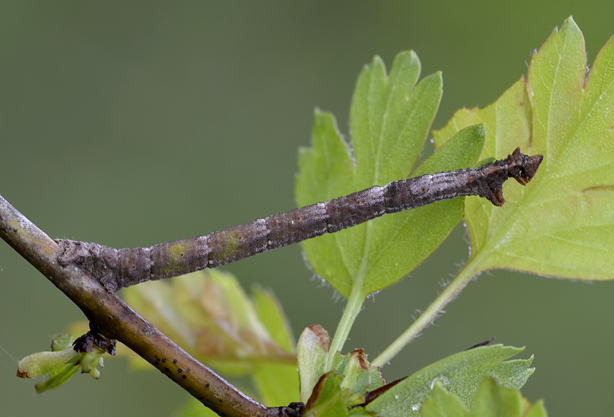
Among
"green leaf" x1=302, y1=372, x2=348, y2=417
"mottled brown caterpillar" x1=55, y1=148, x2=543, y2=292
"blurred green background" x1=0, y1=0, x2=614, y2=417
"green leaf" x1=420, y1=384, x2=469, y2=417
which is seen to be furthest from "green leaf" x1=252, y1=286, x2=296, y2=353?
"blurred green background" x1=0, y1=0, x2=614, y2=417

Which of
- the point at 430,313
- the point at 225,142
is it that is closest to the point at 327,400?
the point at 430,313

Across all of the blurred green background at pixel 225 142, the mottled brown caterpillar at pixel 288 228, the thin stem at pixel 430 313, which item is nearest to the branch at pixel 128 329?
the mottled brown caterpillar at pixel 288 228

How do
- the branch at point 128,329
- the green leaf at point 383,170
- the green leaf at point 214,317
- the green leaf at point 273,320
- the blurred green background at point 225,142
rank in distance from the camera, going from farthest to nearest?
the blurred green background at point 225,142 → the green leaf at point 273,320 → the green leaf at point 214,317 → the green leaf at point 383,170 → the branch at point 128,329

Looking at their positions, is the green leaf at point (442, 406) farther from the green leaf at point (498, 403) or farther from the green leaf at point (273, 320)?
the green leaf at point (273, 320)

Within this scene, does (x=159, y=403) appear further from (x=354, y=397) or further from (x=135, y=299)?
(x=354, y=397)

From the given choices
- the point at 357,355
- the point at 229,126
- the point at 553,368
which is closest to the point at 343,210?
the point at 357,355

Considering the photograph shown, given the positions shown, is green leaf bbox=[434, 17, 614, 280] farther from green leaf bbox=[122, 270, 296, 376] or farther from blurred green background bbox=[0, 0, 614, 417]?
blurred green background bbox=[0, 0, 614, 417]
